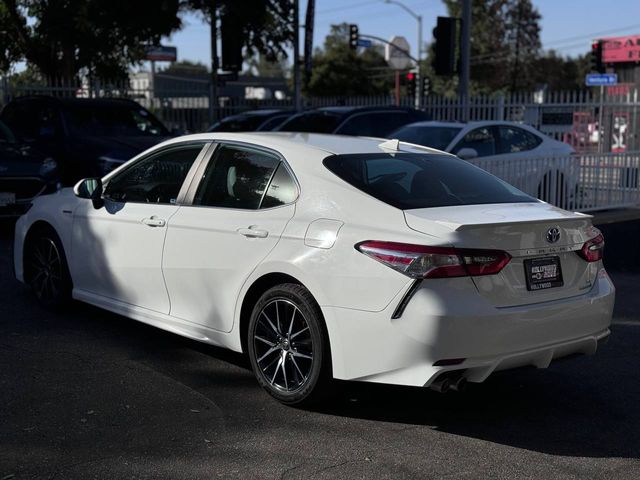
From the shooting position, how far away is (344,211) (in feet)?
16.4

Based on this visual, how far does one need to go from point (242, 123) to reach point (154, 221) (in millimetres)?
12882

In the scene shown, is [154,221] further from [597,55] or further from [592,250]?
[597,55]

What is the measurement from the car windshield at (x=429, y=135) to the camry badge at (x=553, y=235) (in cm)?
759

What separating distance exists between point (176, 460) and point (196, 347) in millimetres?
2138

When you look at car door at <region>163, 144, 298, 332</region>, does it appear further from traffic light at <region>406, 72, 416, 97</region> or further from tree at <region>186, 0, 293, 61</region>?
traffic light at <region>406, 72, 416, 97</region>

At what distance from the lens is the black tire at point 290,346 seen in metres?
4.91

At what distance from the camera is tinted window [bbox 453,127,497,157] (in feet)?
41.8

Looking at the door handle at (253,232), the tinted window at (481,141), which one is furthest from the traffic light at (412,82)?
the door handle at (253,232)

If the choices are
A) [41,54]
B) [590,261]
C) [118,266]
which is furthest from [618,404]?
[41,54]

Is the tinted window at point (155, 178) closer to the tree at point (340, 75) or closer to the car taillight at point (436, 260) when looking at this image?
the car taillight at point (436, 260)

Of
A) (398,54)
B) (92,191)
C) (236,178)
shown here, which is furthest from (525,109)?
(398,54)

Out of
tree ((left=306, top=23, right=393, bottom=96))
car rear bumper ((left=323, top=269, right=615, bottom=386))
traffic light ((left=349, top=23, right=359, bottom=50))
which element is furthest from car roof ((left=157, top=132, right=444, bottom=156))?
tree ((left=306, top=23, right=393, bottom=96))

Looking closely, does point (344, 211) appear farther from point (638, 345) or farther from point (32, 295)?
point (32, 295)

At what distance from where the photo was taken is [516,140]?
13.4 m
